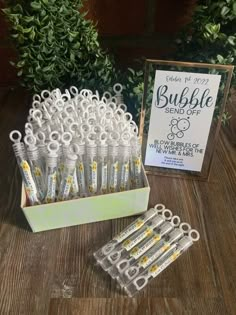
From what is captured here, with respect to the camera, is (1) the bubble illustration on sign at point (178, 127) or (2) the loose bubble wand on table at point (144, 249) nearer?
(2) the loose bubble wand on table at point (144, 249)

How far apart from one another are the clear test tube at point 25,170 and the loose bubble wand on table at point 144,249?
0.49 ft

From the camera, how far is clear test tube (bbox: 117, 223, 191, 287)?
21.8 inches

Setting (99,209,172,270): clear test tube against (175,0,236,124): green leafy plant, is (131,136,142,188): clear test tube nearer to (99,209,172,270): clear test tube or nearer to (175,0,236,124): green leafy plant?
(99,209,172,270): clear test tube

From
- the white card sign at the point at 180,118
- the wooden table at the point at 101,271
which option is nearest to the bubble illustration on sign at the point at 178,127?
the white card sign at the point at 180,118

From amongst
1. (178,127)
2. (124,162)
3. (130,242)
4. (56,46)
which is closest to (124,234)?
(130,242)

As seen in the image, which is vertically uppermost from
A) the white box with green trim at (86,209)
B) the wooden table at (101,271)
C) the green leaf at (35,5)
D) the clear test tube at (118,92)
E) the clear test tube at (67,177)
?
the green leaf at (35,5)

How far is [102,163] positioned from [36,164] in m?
0.12

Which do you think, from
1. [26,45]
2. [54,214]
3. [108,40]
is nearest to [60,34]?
[26,45]

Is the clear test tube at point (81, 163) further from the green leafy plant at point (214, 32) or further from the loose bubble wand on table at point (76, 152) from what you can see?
the green leafy plant at point (214, 32)

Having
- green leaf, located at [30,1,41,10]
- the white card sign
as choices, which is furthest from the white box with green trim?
green leaf, located at [30,1,41,10]

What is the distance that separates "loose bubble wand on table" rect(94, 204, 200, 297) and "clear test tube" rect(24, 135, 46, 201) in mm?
151

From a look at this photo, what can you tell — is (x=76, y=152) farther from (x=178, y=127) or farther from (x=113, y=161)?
(x=178, y=127)

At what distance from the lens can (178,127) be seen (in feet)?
2.23

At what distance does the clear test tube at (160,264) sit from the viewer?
0.54 meters
